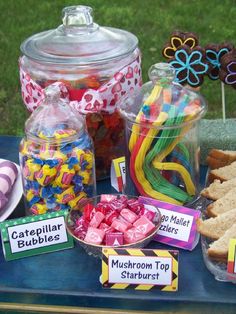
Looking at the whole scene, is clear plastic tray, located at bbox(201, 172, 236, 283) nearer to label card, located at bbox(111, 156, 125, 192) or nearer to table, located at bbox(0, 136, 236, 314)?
table, located at bbox(0, 136, 236, 314)

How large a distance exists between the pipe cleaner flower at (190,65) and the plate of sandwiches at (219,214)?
0.54 feet

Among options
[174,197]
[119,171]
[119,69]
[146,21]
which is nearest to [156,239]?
[174,197]

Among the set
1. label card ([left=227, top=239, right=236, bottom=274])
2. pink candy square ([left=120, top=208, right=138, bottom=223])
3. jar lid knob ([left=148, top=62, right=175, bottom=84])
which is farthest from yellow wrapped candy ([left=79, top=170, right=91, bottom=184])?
label card ([left=227, top=239, right=236, bottom=274])

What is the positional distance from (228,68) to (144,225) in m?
0.39

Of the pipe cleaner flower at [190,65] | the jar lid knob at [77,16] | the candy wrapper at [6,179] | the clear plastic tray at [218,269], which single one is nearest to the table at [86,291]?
the clear plastic tray at [218,269]

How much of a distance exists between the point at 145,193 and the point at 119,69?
0.27m

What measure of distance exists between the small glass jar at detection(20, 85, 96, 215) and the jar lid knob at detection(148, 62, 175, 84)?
0.52ft

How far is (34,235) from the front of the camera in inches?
43.2

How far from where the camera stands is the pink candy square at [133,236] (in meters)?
1.04

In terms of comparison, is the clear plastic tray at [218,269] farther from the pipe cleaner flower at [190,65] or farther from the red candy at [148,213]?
the pipe cleaner flower at [190,65]

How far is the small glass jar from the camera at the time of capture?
112cm

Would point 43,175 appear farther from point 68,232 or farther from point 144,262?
point 144,262

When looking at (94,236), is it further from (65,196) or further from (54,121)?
(54,121)

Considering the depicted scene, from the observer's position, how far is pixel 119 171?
4.19ft
